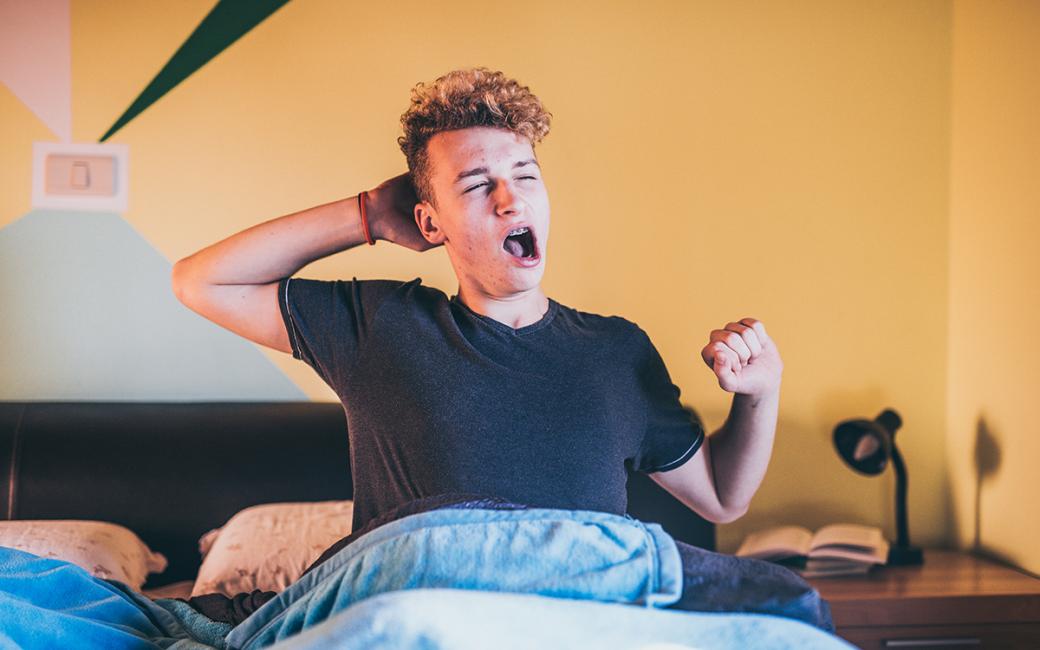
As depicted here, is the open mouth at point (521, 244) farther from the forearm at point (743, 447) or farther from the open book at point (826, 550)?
the open book at point (826, 550)

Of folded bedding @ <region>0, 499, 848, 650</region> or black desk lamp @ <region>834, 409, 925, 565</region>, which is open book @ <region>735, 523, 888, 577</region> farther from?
folded bedding @ <region>0, 499, 848, 650</region>

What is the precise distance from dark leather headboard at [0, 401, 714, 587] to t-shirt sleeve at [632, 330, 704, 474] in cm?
94

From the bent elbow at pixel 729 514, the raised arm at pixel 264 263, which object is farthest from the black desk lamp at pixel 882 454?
the raised arm at pixel 264 263

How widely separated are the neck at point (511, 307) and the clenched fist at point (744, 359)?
0.92 feet

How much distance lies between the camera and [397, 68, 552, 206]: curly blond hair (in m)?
1.42

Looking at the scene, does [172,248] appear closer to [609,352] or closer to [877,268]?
[609,352]

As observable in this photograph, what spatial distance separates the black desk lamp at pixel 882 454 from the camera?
2393 mm

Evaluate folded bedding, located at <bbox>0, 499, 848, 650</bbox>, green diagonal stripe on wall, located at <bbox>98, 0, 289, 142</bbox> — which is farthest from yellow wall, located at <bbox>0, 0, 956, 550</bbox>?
folded bedding, located at <bbox>0, 499, 848, 650</bbox>

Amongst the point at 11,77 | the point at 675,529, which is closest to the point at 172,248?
the point at 11,77

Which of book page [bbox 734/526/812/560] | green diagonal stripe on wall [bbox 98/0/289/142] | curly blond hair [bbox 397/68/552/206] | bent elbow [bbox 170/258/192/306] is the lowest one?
book page [bbox 734/526/812/560]

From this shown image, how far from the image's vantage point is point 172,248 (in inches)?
100

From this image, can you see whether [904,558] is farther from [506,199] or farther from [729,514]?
[506,199]

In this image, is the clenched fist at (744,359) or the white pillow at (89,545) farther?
the white pillow at (89,545)

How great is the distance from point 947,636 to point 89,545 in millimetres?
1850
